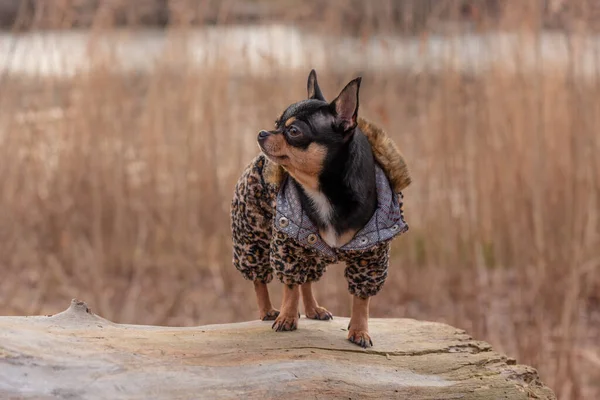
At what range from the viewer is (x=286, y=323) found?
2.25m

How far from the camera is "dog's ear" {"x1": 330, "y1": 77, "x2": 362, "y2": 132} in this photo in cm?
197

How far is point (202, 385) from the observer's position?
1.83 m

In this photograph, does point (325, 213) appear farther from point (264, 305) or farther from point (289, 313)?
point (264, 305)

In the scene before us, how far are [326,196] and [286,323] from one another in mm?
410

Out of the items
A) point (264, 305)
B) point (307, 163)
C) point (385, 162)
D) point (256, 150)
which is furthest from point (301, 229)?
point (256, 150)

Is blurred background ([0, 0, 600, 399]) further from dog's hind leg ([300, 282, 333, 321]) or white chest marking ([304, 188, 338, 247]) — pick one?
white chest marking ([304, 188, 338, 247])

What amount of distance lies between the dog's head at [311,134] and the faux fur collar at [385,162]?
0.46ft

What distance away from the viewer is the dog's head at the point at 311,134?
6.50 feet

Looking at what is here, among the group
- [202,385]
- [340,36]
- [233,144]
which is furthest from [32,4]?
[202,385]

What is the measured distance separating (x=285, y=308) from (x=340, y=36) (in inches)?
77.1

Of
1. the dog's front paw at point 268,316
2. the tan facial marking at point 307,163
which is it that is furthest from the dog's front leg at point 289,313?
the tan facial marking at point 307,163

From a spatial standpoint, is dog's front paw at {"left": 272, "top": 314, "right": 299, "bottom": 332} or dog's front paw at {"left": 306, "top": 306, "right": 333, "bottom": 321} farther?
dog's front paw at {"left": 306, "top": 306, "right": 333, "bottom": 321}

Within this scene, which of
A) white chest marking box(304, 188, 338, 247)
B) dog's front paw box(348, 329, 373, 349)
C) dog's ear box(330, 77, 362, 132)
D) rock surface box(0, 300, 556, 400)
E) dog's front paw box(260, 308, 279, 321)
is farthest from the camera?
dog's front paw box(260, 308, 279, 321)

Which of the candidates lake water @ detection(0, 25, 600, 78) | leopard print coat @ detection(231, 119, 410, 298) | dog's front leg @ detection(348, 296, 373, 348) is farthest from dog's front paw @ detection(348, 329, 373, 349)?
lake water @ detection(0, 25, 600, 78)
